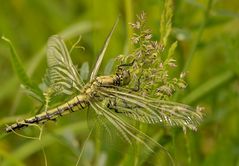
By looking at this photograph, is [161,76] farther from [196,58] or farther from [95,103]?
[196,58]

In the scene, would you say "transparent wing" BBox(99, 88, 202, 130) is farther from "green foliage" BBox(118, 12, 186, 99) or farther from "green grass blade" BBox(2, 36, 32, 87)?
"green grass blade" BBox(2, 36, 32, 87)

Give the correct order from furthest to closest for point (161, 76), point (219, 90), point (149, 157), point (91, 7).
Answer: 1. point (91, 7)
2. point (219, 90)
3. point (149, 157)
4. point (161, 76)

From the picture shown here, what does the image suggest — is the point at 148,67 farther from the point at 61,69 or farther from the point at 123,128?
the point at 61,69

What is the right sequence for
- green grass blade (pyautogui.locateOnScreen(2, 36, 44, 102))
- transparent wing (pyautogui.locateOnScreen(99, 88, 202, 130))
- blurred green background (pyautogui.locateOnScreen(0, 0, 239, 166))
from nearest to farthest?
1. transparent wing (pyautogui.locateOnScreen(99, 88, 202, 130))
2. green grass blade (pyautogui.locateOnScreen(2, 36, 44, 102))
3. blurred green background (pyautogui.locateOnScreen(0, 0, 239, 166))

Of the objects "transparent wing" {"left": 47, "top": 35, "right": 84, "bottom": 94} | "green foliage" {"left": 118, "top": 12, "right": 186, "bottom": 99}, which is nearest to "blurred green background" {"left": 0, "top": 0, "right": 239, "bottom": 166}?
"transparent wing" {"left": 47, "top": 35, "right": 84, "bottom": 94}

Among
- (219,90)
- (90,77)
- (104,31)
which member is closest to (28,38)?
(104,31)

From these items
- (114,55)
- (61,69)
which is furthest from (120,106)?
(114,55)
